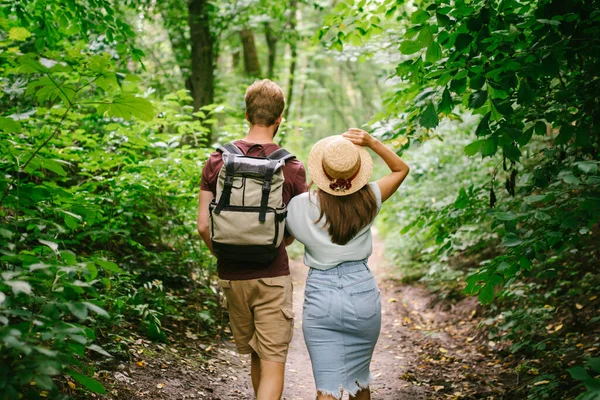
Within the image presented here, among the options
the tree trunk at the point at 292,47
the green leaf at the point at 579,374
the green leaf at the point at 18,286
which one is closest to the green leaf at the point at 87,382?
the green leaf at the point at 18,286

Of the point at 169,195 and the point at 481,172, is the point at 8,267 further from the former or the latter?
the point at 481,172

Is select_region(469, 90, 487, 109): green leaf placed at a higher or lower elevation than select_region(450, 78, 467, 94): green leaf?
lower

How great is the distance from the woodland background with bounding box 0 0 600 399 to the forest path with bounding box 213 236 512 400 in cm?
30

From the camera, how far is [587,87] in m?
3.20

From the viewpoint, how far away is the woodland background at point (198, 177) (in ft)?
8.48

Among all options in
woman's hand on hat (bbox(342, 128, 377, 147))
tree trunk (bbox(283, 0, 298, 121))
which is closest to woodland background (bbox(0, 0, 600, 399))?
woman's hand on hat (bbox(342, 128, 377, 147))

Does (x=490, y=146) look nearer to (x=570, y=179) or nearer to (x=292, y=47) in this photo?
(x=570, y=179)

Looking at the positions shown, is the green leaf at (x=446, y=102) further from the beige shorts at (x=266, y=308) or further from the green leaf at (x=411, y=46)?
the beige shorts at (x=266, y=308)

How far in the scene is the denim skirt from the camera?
276 cm

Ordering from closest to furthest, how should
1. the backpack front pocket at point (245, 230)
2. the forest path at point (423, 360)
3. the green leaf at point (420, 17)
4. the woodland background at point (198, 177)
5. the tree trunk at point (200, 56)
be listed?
the woodland background at point (198, 177), the backpack front pocket at point (245, 230), the green leaf at point (420, 17), the forest path at point (423, 360), the tree trunk at point (200, 56)

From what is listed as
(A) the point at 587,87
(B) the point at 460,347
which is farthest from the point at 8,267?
(B) the point at 460,347

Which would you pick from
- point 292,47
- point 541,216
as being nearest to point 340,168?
point 541,216

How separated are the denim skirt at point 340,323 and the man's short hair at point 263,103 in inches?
40.8

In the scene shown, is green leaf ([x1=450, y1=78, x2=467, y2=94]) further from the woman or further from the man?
the man
